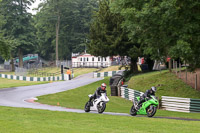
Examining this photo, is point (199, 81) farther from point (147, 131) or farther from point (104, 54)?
point (147, 131)

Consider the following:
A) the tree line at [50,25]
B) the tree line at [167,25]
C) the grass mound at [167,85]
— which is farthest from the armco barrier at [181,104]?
the tree line at [50,25]

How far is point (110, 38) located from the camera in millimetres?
42594

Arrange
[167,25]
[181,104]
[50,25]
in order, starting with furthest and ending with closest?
[50,25]
[167,25]
[181,104]

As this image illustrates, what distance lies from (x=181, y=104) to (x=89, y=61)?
2331 inches

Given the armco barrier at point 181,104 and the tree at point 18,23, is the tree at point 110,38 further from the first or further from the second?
the tree at point 18,23

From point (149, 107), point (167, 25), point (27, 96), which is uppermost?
point (167, 25)

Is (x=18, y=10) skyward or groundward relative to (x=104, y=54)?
skyward

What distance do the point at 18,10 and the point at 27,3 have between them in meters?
2.96

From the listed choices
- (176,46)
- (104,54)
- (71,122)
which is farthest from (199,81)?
(71,122)

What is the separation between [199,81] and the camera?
100ft

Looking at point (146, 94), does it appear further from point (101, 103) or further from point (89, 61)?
point (89, 61)

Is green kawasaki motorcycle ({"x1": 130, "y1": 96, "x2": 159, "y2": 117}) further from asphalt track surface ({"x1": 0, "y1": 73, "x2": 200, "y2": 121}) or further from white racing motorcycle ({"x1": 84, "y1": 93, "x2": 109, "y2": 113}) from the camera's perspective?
asphalt track surface ({"x1": 0, "y1": 73, "x2": 200, "y2": 121})

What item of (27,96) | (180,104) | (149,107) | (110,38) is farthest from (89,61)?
(149,107)

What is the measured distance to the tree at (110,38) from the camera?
4206 centimetres
